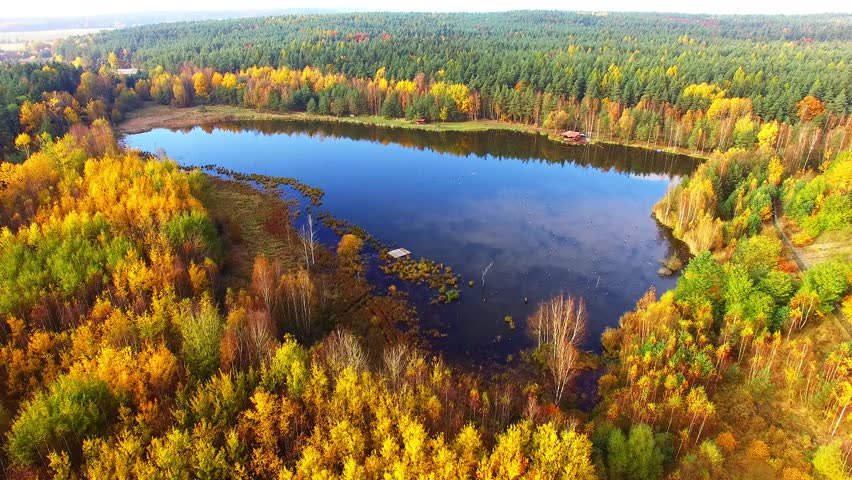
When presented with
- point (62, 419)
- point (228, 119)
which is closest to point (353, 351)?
point (62, 419)

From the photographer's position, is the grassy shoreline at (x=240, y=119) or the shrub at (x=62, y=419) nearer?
the shrub at (x=62, y=419)

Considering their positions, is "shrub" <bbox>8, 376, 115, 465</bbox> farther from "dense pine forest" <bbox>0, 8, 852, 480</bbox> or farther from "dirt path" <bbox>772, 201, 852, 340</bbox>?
"dirt path" <bbox>772, 201, 852, 340</bbox>

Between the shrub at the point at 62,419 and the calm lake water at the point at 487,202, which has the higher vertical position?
the shrub at the point at 62,419

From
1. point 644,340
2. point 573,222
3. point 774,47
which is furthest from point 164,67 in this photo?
point 774,47

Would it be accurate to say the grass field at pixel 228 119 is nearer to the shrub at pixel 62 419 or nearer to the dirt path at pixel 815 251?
the dirt path at pixel 815 251

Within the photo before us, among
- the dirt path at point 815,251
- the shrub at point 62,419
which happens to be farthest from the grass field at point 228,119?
the shrub at point 62,419

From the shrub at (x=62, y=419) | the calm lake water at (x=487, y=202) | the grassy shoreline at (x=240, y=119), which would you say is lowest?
the calm lake water at (x=487, y=202)

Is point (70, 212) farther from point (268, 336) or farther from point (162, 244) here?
point (268, 336)

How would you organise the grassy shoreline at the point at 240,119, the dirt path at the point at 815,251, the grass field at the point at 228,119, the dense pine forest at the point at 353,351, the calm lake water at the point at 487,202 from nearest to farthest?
the dense pine forest at the point at 353,351 → the calm lake water at the point at 487,202 → the dirt path at the point at 815,251 → the grassy shoreline at the point at 240,119 → the grass field at the point at 228,119
